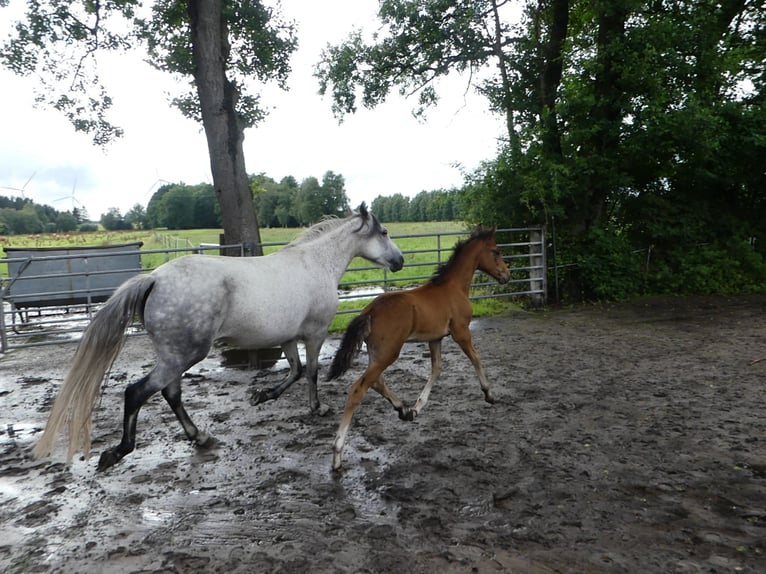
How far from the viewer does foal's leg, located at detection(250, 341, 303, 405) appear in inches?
170

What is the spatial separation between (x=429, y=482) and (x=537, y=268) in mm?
7315

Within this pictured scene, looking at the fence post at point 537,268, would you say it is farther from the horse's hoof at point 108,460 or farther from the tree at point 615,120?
the horse's hoof at point 108,460

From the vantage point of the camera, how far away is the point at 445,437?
12.5 ft

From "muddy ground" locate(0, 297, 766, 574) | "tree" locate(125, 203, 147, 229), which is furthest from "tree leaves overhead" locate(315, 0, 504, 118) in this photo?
"tree" locate(125, 203, 147, 229)

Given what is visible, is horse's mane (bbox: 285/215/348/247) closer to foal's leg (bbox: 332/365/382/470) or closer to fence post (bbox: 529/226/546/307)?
foal's leg (bbox: 332/365/382/470)

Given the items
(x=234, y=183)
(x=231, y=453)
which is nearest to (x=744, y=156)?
(x=234, y=183)

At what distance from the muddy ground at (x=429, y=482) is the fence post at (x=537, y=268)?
4.27 meters

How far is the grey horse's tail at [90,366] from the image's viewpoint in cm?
324

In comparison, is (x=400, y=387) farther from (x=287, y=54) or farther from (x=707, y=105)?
(x=707, y=105)

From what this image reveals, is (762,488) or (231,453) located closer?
(762,488)

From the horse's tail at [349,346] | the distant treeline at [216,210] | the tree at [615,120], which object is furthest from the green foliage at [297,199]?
the horse's tail at [349,346]

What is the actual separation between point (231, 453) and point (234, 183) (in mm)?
5319

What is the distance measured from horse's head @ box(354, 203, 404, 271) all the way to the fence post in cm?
538

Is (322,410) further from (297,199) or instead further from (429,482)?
(297,199)
